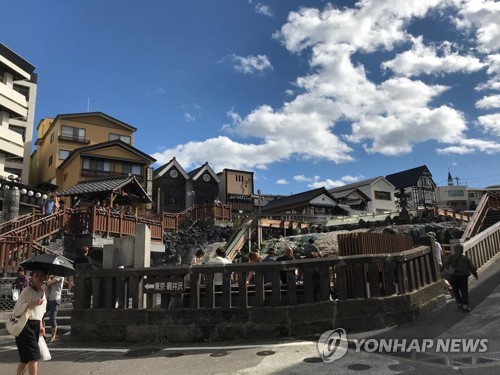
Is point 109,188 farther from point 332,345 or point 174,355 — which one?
point 332,345

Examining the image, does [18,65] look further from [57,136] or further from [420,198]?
[420,198]

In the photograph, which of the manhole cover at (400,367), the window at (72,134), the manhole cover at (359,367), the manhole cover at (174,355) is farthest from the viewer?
the window at (72,134)

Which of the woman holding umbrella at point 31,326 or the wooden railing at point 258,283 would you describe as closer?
the woman holding umbrella at point 31,326

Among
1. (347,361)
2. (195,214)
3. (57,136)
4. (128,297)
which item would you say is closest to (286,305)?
(347,361)

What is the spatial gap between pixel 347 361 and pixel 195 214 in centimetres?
2940

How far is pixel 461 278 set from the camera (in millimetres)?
8617

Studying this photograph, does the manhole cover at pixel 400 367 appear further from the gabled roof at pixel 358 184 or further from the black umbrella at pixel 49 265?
the gabled roof at pixel 358 184

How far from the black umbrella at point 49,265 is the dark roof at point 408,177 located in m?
71.0

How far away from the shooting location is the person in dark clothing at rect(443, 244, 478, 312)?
8.47 m

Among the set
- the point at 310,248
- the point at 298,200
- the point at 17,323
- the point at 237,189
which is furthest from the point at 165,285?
the point at 237,189

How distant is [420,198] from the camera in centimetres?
7181

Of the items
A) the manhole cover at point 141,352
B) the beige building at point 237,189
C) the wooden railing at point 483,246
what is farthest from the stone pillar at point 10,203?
the beige building at point 237,189

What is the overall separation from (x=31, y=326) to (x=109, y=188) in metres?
16.8

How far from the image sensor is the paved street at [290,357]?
5.66 meters
